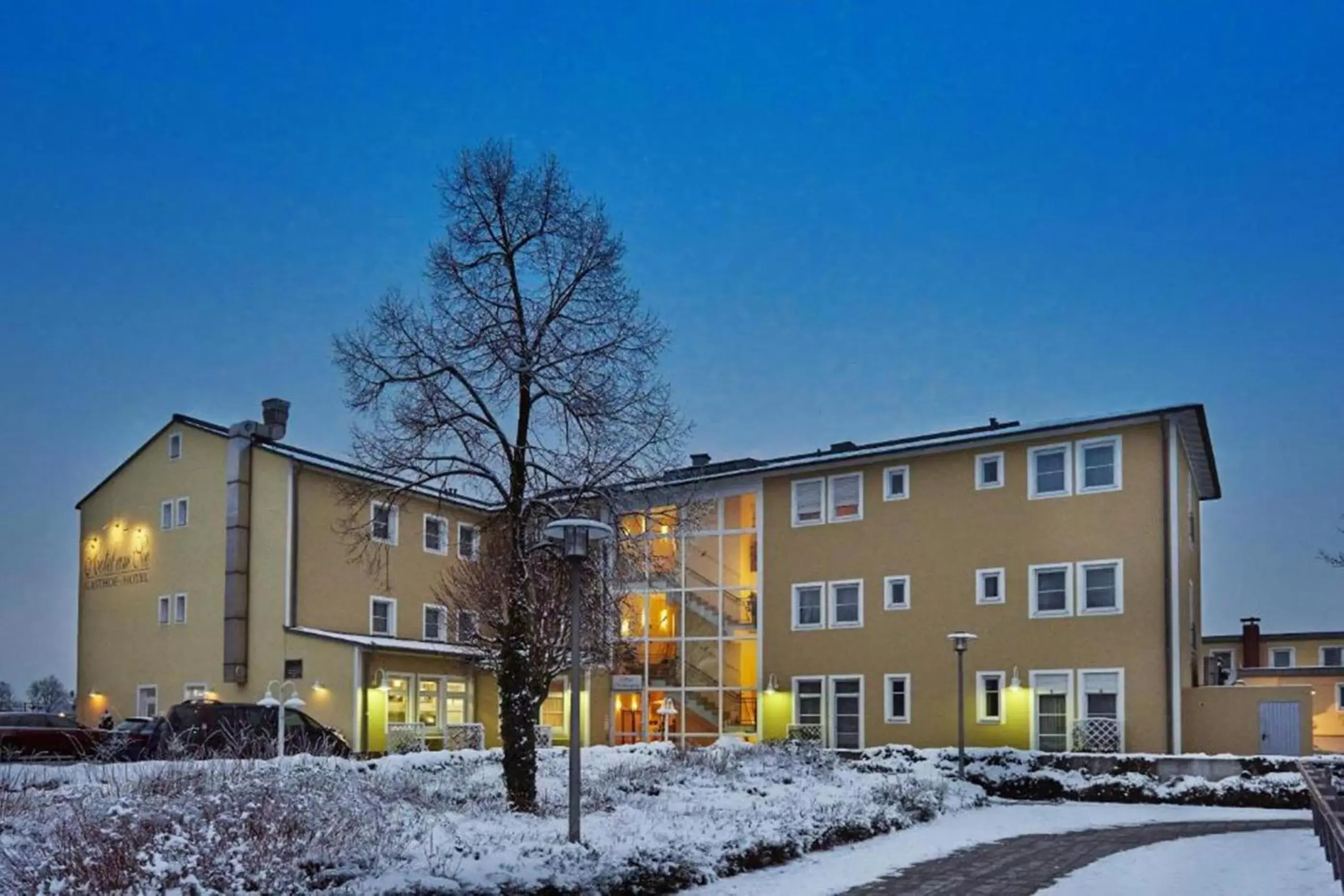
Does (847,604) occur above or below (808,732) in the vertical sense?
above

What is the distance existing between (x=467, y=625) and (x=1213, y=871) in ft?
49.0

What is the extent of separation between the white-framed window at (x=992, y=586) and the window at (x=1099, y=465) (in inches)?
105

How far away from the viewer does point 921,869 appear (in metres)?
14.2

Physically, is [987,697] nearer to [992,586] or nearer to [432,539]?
[992,586]

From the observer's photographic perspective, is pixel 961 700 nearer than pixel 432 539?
Yes

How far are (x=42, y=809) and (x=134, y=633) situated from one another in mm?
24983

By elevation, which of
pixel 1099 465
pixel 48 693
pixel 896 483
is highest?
pixel 1099 465

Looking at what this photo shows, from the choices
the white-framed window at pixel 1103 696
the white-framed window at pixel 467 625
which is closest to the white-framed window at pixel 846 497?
the white-framed window at pixel 1103 696

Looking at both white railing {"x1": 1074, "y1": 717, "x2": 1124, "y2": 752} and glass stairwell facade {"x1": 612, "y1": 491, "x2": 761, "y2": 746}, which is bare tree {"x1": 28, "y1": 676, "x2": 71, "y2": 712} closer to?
glass stairwell facade {"x1": 612, "y1": 491, "x2": 761, "y2": 746}

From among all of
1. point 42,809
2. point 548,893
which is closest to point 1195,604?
point 548,893

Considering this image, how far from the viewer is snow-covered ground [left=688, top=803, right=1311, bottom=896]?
12.8 m

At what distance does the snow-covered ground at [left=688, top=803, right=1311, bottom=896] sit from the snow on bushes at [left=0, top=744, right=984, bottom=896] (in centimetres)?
33

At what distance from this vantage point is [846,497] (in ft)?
106

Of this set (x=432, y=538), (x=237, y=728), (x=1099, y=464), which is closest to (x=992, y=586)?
(x=1099, y=464)
